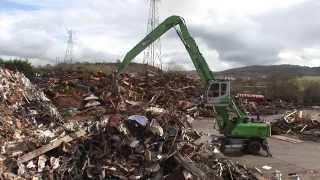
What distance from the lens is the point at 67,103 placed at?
29.7 m

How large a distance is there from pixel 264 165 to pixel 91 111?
12.7 meters

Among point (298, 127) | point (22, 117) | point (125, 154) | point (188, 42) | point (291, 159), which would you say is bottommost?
point (291, 159)

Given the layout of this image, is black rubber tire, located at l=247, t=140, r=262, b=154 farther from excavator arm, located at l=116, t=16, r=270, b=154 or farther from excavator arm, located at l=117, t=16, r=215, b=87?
excavator arm, located at l=117, t=16, r=215, b=87

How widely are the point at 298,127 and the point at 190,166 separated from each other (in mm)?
14867

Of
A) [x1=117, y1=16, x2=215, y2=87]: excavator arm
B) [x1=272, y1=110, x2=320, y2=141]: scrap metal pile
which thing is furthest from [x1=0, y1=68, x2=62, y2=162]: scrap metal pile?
[x1=272, y1=110, x2=320, y2=141]: scrap metal pile

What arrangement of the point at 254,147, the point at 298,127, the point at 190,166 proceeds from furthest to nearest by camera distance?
the point at 298,127, the point at 254,147, the point at 190,166

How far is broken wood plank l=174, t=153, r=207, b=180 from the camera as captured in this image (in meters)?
14.0

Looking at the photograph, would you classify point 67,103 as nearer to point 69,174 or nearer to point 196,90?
point 196,90

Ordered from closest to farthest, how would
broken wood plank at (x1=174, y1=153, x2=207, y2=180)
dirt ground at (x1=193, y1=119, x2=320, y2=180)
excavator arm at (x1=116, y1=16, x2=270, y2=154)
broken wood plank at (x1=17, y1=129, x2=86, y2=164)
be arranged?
broken wood plank at (x1=174, y1=153, x2=207, y2=180)
broken wood plank at (x1=17, y1=129, x2=86, y2=164)
dirt ground at (x1=193, y1=119, x2=320, y2=180)
excavator arm at (x1=116, y1=16, x2=270, y2=154)

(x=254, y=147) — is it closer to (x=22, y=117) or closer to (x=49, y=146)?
(x=49, y=146)

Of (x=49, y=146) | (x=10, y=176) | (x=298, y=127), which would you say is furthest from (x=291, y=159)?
(x=10, y=176)

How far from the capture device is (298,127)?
27.9m

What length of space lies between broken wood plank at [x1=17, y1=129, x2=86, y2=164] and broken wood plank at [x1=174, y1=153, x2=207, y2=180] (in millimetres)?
2773

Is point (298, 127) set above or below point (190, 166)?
below
